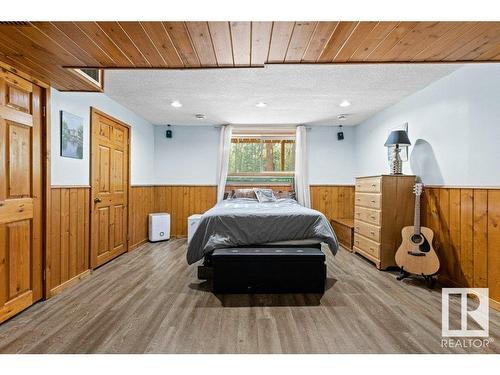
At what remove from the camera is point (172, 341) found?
179cm

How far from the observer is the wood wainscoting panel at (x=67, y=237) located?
2580 mm

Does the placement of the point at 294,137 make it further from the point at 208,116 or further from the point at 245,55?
the point at 245,55

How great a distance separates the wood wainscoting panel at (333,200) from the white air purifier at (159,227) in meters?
Answer: 2.92

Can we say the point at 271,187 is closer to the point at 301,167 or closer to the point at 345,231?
the point at 301,167

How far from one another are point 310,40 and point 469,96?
77.3 inches

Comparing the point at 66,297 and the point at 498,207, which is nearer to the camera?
the point at 498,207

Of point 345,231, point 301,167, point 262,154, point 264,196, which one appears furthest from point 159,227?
point 345,231

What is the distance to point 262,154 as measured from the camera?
18.1ft

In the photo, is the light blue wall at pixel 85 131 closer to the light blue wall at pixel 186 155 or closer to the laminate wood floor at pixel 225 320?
the light blue wall at pixel 186 155

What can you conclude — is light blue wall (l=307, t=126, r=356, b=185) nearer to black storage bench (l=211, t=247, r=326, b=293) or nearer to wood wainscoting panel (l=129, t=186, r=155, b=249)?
black storage bench (l=211, t=247, r=326, b=293)

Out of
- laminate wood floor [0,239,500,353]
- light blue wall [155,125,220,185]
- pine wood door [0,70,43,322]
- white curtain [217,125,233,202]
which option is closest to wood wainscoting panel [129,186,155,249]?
light blue wall [155,125,220,185]

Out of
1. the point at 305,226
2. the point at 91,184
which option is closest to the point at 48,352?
the point at 91,184

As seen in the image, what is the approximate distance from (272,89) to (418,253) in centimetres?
254

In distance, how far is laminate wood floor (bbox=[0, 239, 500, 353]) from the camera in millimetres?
1736
